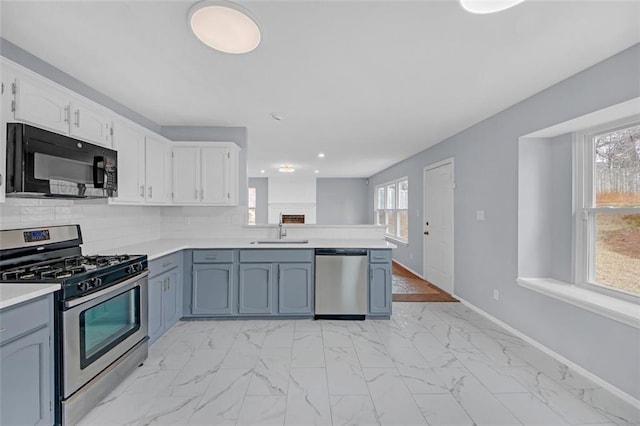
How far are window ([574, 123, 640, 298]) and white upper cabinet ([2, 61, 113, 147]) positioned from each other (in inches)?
164

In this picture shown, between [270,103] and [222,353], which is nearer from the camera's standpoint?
[222,353]

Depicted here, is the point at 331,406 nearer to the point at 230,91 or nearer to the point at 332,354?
the point at 332,354

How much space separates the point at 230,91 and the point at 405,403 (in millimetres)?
2883

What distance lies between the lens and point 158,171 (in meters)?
3.21

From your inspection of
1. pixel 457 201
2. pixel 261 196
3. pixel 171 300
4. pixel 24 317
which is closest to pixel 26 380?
pixel 24 317

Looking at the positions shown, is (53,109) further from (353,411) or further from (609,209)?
(609,209)

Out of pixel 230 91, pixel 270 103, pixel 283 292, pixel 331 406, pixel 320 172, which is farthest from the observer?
pixel 320 172

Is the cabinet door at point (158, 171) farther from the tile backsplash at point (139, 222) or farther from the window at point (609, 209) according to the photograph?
the window at point (609, 209)

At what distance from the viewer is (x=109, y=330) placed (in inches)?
79.7

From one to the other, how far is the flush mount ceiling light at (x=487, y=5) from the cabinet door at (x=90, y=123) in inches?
103

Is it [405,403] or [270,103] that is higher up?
[270,103]

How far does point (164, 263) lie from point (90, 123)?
1.36 meters

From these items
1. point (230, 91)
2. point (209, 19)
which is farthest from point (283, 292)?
point (209, 19)

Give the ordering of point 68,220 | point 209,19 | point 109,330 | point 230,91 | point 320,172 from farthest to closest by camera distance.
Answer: point 320,172 < point 230,91 < point 68,220 < point 109,330 < point 209,19
